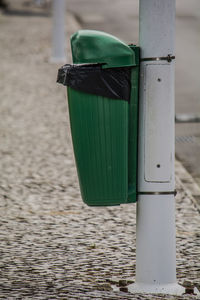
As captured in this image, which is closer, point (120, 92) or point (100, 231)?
point (120, 92)

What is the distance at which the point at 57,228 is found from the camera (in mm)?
5902

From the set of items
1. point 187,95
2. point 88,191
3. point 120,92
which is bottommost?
point 187,95

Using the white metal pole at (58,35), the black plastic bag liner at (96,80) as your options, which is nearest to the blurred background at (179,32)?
the white metal pole at (58,35)

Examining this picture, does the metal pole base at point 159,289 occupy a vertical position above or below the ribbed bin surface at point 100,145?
below

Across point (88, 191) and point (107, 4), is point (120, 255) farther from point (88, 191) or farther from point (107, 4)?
point (107, 4)

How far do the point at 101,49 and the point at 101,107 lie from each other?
0.28m

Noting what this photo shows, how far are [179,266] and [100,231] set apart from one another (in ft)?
2.93

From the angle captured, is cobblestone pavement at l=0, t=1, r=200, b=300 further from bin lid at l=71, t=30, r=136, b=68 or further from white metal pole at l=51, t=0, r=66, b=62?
white metal pole at l=51, t=0, r=66, b=62

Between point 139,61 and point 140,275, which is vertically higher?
point 139,61

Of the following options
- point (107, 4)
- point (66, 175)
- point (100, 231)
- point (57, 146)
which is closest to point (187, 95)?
point (57, 146)

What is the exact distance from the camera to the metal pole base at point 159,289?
14.8 feet

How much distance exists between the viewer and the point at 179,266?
5.07m

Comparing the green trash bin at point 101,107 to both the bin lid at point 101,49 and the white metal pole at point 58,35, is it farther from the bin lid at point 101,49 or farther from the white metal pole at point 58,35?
the white metal pole at point 58,35

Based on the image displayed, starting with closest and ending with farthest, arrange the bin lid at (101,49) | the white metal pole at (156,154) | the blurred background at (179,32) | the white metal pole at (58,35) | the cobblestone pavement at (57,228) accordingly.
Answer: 1. the bin lid at (101,49)
2. the white metal pole at (156,154)
3. the cobblestone pavement at (57,228)
4. the blurred background at (179,32)
5. the white metal pole at (58,35)
